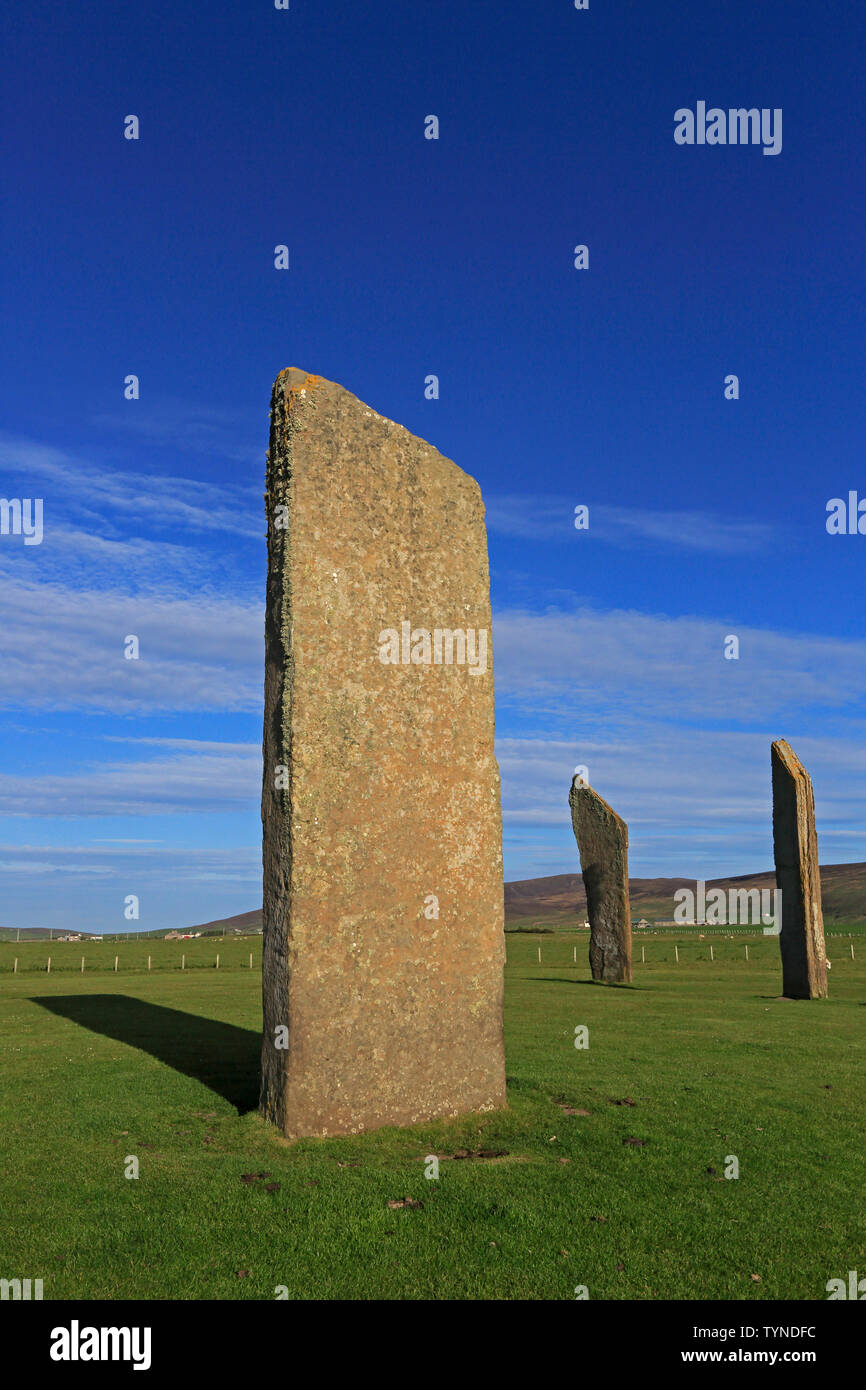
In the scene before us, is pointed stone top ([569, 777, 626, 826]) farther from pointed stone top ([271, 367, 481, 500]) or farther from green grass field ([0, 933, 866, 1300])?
pointed stone top ([271, 367, 481, 500])

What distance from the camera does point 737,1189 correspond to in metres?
7.18

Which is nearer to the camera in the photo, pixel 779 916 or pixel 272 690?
pixel 272 690

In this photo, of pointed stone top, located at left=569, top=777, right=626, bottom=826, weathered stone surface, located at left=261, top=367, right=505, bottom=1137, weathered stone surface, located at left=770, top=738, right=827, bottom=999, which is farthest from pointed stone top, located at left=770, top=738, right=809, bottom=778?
weathered stone surface, located at left=261, top=367, right=505, bottom=1137

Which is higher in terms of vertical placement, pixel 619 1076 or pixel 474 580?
pixel 474 580

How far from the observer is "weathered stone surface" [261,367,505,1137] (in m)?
8.59

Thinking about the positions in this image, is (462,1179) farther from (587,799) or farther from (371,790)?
(587,799)

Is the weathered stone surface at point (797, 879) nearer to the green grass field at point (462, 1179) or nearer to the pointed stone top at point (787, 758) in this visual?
the pointed stone top at point (787, 758)

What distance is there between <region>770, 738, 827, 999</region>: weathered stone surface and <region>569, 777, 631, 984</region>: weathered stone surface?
4.44 meters

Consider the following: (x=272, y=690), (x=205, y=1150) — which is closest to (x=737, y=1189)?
(x=205, y=1150)

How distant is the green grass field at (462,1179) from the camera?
564 cm

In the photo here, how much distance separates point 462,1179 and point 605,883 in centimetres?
1795

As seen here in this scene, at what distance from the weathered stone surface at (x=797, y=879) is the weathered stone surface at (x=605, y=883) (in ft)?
14.6

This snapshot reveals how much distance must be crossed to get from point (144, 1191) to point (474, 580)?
655 centimetres
